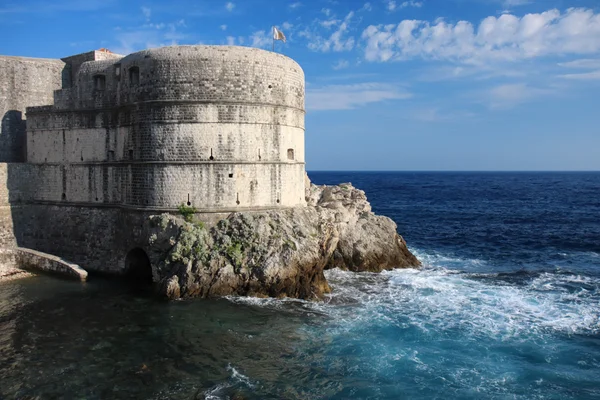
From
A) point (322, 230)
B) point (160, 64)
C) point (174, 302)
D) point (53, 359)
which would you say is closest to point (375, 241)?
point (322, 230)

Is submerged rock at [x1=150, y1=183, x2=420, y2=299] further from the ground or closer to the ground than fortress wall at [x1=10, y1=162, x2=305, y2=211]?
closer to the ground

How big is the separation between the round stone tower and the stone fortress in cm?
4

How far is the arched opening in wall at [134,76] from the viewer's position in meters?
23.1

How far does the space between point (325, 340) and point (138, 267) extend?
11.6 metres

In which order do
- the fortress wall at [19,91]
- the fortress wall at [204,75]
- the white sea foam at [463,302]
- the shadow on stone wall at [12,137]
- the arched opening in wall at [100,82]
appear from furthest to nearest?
the shadow on stone wall at [12,137]
the fortress wall at [19,91]
the arched opening in wall at [100,82]
the fortress wall at [204,75]
the white sea foam at [463,302]

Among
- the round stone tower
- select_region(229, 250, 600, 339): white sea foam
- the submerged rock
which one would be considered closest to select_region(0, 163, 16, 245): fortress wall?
the round stone tower

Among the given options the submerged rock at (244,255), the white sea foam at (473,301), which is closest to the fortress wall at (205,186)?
the submerged rock at (244,255)

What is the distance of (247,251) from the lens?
21.3m

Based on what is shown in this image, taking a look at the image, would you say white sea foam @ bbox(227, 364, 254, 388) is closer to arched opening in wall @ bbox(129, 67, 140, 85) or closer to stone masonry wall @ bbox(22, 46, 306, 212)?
stone masonry wall @ bbox(22, 46, 306, 212)

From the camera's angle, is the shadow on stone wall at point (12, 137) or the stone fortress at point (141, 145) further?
the shadow on stone wall at point (12, 137)

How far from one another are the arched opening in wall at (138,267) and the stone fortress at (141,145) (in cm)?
10

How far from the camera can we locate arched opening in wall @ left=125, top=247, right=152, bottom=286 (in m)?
23.7

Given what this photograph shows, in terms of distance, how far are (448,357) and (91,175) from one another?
18.6 meters

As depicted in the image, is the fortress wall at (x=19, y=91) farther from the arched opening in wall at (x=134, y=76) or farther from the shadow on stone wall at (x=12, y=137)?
the arched opening in wall at (x=134, y=76)
